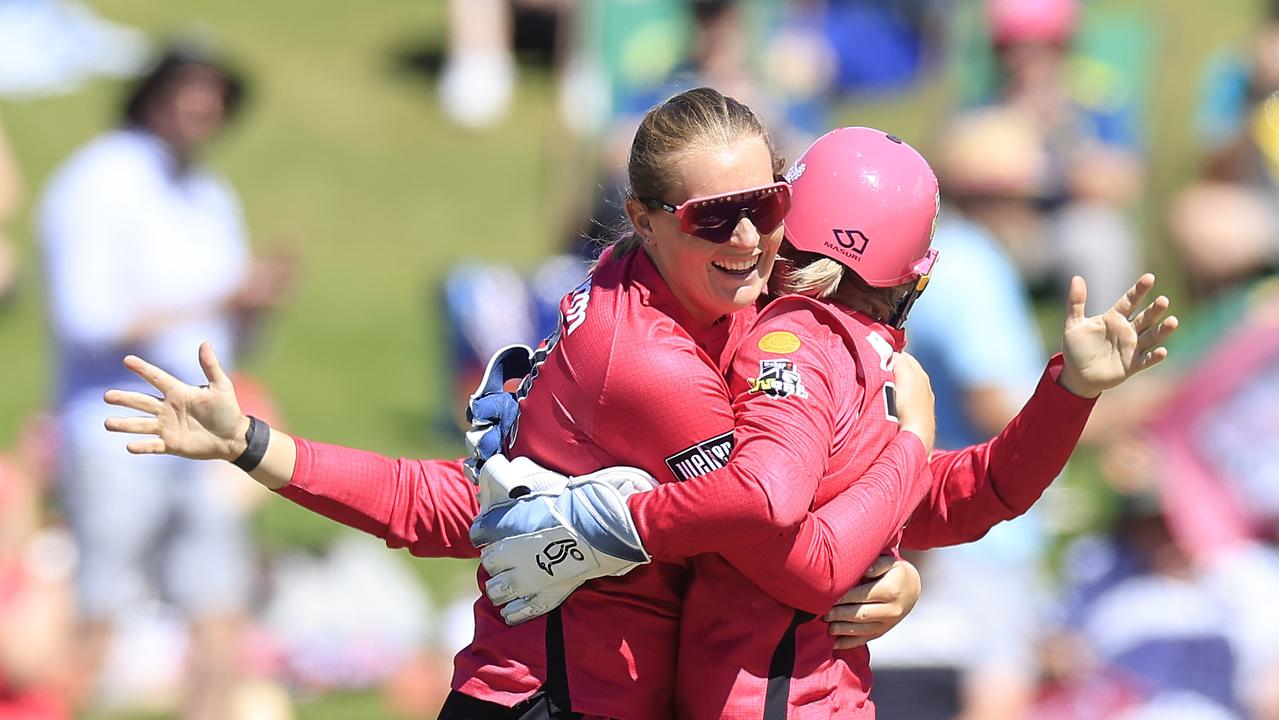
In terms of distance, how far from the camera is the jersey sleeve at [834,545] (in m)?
2.82

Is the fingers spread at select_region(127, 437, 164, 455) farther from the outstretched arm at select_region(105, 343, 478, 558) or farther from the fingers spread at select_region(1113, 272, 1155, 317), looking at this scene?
the fingers spread at select_region(1113, 272, 1155, 317)

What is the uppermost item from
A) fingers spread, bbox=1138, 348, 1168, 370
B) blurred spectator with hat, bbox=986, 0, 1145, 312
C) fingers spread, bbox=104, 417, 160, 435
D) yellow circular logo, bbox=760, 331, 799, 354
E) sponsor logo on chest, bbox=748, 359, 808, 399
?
blurred spectator with hat, bbox=986, 0, 1145, 312

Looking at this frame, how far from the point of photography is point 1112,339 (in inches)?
120

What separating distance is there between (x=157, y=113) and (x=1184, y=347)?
4.18 m

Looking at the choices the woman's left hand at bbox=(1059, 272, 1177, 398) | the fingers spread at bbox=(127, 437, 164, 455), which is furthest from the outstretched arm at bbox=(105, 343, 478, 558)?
the woman's left hand at bbox=(1059, 272, 1177, 398)

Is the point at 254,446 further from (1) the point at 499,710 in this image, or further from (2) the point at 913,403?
(2) the point at 913,403

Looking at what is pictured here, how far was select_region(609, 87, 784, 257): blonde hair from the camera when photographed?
9.51 feet

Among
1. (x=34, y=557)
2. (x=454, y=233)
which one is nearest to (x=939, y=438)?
(x=34, y=557)

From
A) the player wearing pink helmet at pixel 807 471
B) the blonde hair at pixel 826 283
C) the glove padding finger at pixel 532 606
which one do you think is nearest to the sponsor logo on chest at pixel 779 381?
the player wearing pink helmet at pixel 807 471

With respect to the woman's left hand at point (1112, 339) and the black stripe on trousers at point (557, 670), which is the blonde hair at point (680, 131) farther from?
the black stripe on trousers at point (557, 670)

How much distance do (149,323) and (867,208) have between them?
11.7 ft

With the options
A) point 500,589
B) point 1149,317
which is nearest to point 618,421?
point 500,589

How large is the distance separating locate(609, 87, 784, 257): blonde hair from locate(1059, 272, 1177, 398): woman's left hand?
1.94 ft

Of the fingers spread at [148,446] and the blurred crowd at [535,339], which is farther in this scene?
the blurred crowd at [535,339]
